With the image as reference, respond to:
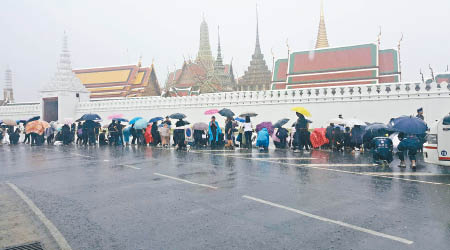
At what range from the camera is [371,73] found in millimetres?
27203

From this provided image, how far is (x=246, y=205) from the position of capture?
18.6ft

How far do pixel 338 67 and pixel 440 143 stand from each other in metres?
21.6

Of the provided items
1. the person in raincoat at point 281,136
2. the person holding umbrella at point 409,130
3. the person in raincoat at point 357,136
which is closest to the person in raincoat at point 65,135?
the person in raincoat at point 281,136

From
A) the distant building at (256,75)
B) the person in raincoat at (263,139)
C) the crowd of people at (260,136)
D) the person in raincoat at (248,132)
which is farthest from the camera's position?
the distant building at (256,75)

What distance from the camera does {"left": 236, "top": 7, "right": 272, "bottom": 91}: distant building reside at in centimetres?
3925

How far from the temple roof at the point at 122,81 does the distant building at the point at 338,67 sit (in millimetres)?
16381

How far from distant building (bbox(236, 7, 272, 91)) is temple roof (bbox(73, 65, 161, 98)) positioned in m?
10.6

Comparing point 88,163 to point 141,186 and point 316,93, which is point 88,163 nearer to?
point 141,186

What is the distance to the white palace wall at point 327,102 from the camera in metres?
21.1

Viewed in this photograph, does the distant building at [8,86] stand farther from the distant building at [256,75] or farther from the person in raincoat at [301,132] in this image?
the person in raincoat at [301,132]

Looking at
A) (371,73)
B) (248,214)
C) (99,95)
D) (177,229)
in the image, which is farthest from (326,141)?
(99,95)

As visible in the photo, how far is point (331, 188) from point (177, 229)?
3.65m

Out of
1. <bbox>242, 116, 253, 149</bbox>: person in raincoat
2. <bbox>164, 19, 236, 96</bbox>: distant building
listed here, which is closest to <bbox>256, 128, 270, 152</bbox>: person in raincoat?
<bbox>242, 116, 253, 149</bbox>: person in raincoat

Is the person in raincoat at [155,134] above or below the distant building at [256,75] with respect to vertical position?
below
